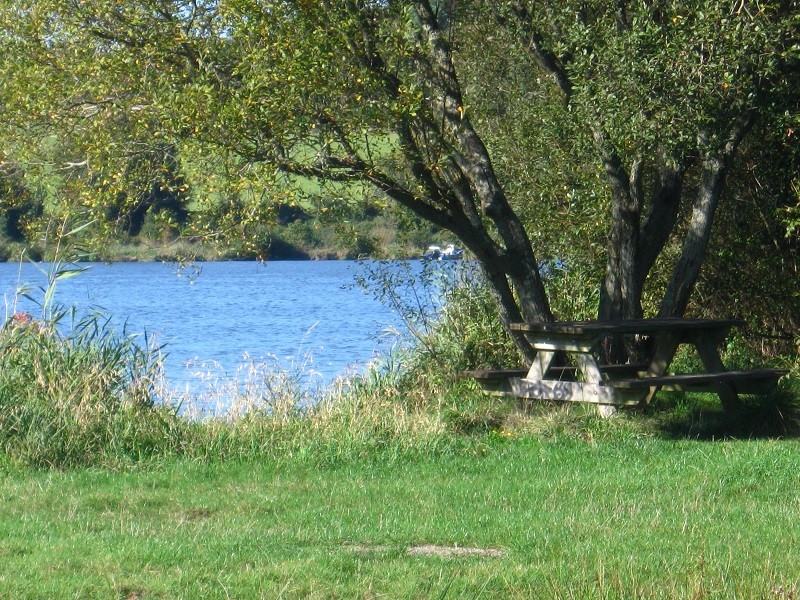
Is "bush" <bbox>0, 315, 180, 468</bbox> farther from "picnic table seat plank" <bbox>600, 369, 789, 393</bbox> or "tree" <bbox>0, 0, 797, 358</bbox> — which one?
"picnic table seat plank" <bbox>600, 369, 789, 393</bbox>

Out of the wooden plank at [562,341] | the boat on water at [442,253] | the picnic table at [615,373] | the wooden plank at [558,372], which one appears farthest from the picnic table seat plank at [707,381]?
the boat on water at [442,253]

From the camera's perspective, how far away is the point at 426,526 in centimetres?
659

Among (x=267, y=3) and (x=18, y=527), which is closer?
(x=18, y=527)

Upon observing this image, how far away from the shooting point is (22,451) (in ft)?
28.7

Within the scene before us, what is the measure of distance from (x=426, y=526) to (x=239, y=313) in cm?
2378

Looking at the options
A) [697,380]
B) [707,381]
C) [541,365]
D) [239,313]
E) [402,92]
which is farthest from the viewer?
[239,313]

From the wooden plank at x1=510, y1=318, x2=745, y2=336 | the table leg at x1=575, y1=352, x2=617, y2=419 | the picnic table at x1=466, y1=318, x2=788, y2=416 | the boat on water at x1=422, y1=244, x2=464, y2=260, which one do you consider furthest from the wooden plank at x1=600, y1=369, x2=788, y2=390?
the boat on water at x1=422, y1=244, x2=464, y2=260

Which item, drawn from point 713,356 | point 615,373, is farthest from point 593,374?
point 713,356

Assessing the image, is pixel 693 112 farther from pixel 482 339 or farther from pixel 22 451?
pixel 22 451

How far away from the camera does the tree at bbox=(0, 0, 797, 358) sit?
903cm

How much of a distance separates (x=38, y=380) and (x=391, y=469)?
317 centimetres

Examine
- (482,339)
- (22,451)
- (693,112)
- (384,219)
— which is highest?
(693,112)

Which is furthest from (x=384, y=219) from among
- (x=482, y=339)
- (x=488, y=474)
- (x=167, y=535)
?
(x=167, y=535)

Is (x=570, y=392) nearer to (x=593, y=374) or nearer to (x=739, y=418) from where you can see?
(x=593, y=374)
